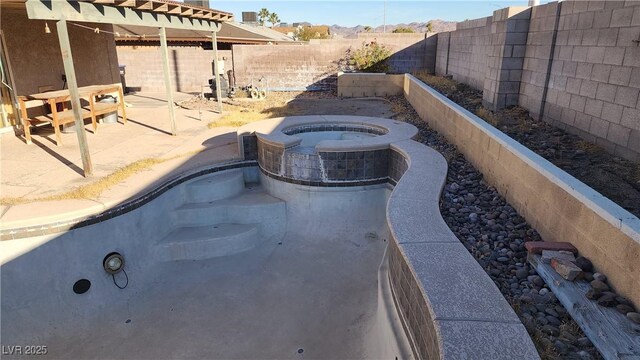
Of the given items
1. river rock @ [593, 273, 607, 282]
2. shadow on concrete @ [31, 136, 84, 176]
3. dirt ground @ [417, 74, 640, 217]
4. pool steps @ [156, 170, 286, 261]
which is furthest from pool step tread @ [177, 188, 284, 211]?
river rock @ [593, 273, 607, 282]

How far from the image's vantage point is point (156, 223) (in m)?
6.24

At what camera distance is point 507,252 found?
3.50 metres

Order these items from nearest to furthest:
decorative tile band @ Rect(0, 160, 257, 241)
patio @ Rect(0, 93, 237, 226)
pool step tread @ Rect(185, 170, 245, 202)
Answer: decorative tile band @ Rect(0, 160, 257, 241), patio @ Rect(0, 93, 237, 226), pool step tread @ Rect(185, 170, 245, 202)

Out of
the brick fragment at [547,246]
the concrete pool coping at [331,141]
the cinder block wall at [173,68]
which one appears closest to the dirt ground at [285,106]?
the concrete pool coping at [331,141]

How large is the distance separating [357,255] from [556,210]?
335 centimetres

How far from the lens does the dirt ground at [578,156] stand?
3.87m

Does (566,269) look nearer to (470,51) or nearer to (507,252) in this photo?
(507,252)

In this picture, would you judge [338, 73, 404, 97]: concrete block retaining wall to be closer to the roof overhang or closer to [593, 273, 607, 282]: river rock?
the roof overhang

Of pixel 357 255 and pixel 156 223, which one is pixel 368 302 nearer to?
pixel 357 255

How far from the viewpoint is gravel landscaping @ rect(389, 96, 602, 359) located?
95.3 inches

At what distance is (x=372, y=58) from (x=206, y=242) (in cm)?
1206

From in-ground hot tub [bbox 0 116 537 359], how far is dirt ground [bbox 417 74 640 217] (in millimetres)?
1387

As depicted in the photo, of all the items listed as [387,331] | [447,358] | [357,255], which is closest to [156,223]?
[357,255]

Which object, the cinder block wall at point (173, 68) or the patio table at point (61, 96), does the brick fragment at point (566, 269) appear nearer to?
the patio table at point (61, 96)
